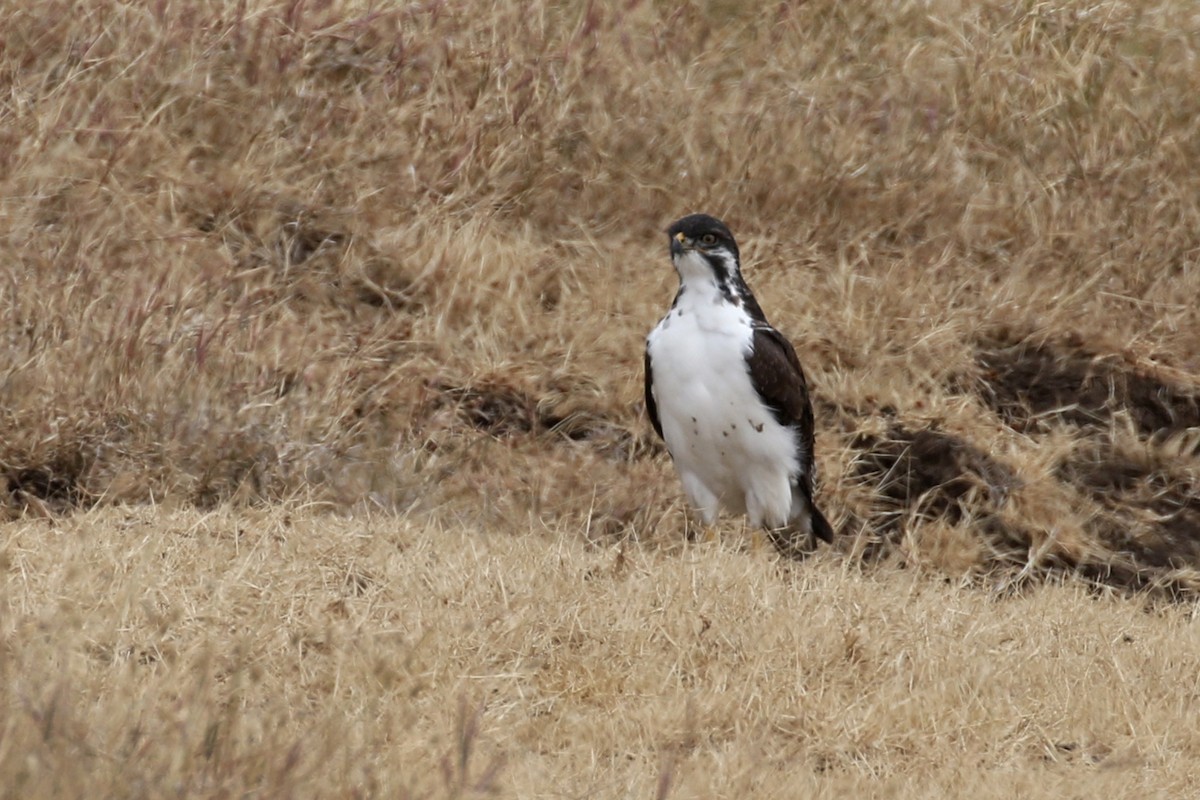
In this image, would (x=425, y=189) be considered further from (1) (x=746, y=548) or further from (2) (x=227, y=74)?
(1) (x=746, y=548)

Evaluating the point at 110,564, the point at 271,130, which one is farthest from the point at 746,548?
the point at 271,130

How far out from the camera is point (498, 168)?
938cm

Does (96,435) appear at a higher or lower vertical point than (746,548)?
higher

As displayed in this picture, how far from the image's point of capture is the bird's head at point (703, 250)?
716 cm

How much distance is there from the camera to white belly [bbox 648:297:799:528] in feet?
23.2

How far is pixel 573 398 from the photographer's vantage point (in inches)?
327

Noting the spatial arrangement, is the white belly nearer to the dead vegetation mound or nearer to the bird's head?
the bird's head

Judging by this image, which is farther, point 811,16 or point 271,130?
point 811,16

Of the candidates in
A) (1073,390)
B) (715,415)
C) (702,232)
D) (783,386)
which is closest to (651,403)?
(715,415)

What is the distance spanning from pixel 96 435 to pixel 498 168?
10.4 ft

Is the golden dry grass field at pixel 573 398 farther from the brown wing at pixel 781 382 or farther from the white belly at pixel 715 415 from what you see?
the brown wing at pixel 781 382

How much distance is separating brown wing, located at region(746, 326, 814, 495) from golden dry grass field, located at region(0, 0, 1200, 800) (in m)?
0.54

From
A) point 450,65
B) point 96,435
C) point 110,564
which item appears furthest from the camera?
point 450,65

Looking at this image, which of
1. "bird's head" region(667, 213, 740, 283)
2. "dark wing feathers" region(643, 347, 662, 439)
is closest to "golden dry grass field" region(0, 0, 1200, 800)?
"dark wing feathers" region(643, 347, 662, 439)
